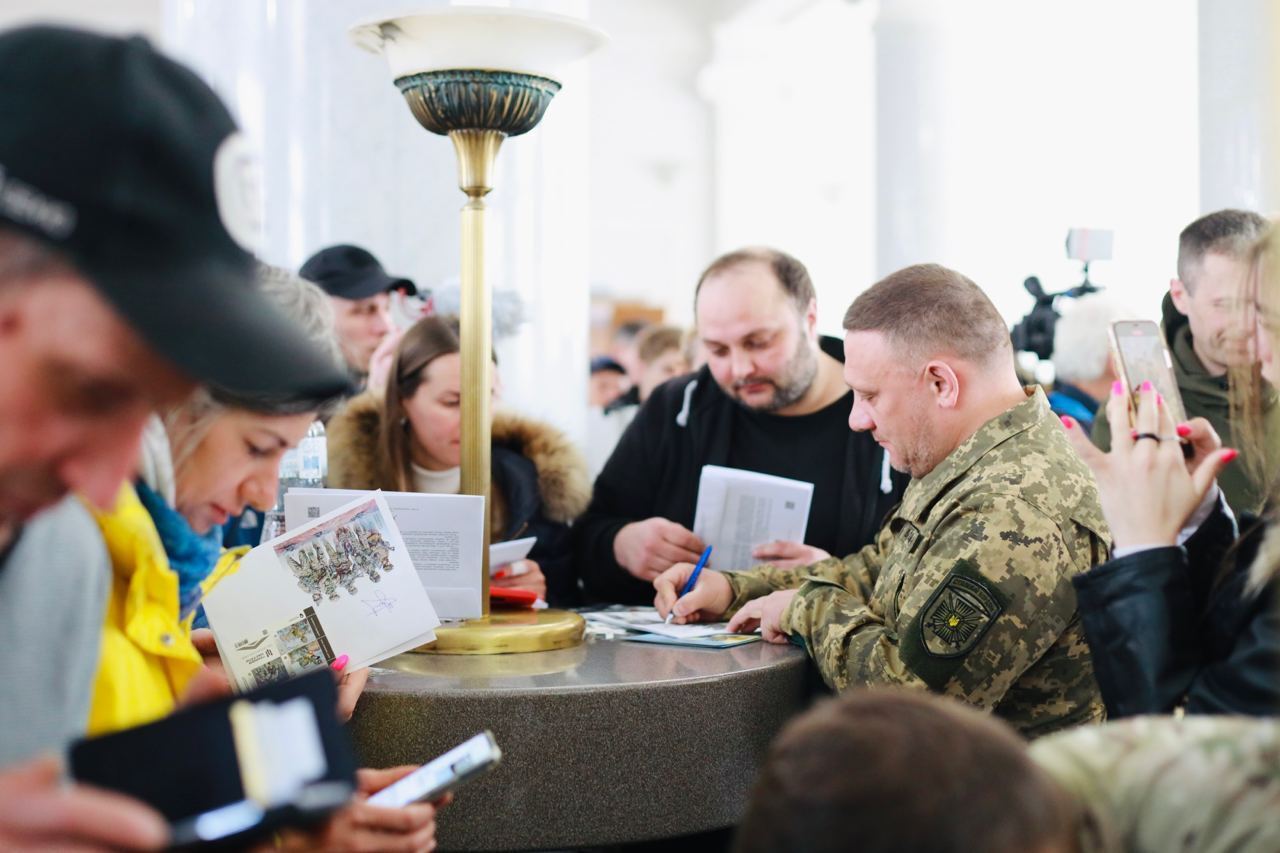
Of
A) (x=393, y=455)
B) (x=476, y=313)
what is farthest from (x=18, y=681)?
(x=393, y=455)

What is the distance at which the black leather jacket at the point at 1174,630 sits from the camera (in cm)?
160

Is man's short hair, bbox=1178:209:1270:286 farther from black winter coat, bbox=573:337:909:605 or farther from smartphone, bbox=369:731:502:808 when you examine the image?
smartphone, bbox=369:731:502:808

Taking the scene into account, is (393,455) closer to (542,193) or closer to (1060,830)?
(542,193)

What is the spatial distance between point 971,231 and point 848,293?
3.76 meters

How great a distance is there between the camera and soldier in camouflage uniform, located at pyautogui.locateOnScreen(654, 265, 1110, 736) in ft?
7.44

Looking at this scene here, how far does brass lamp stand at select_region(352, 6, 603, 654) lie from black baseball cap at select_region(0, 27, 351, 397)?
153 cm

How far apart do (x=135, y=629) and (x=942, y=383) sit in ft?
5.23

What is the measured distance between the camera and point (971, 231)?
7.49 metres

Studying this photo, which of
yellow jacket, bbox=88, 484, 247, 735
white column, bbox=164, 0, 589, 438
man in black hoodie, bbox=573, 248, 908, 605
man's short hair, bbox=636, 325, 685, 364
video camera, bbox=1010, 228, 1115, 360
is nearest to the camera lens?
yellow jacket, bbox=88, 484, 247, 735

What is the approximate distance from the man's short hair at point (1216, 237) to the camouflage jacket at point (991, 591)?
1164mm

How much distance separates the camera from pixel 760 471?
366 centimetres

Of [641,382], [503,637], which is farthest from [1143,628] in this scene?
[641,382]

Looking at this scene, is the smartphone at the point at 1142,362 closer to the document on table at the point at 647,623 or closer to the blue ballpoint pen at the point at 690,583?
the document on table at the point at 647,623
